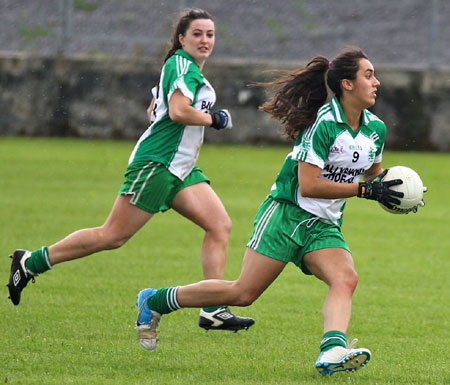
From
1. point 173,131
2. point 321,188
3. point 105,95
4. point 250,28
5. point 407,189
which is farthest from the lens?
point 250,28

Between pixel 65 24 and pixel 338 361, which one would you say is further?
pixel 65 24

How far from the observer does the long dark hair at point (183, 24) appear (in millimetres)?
7168

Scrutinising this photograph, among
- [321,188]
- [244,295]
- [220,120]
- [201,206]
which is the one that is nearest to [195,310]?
[201,206]

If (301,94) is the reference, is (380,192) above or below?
below

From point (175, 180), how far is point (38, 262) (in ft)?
3.62

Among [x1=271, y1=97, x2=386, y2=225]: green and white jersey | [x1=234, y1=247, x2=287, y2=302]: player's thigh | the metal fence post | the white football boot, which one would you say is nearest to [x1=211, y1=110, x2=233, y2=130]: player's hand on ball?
[x1=271, y1=97, x2=386, y2=225]: green and white jersey

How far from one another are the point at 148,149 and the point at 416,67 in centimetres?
1479

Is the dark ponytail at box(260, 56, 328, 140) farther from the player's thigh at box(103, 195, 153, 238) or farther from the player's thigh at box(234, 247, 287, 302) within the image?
the player's thigh at box(103, 195, 153, 238)

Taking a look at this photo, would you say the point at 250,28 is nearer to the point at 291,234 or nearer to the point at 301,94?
the point at 301,94

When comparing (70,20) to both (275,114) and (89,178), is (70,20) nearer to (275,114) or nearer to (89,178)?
(89,178)

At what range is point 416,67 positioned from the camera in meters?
21.0

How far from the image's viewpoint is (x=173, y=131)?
7.05m

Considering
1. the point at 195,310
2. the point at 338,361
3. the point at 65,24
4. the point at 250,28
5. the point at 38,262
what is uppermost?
the point at 250,28

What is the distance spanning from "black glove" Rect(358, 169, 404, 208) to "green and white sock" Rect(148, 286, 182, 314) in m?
1.30
